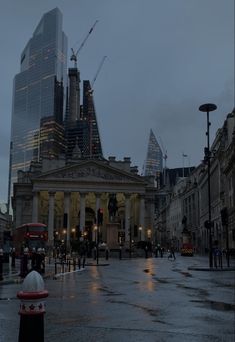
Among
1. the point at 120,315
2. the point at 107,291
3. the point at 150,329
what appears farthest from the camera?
the point at 107,291

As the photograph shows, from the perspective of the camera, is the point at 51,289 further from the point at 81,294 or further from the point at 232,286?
the point at 232,286

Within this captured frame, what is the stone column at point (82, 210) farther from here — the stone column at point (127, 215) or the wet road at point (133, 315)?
the wet road at point (133, 315)

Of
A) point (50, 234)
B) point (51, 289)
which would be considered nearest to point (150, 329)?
point (51, 289)

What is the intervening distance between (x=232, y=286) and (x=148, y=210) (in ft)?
365

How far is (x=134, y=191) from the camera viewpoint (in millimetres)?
122125

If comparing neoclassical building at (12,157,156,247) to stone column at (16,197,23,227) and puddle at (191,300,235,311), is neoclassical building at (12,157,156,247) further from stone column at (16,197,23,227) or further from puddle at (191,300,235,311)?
puddle at (191,300,235,311)

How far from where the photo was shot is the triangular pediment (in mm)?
120250

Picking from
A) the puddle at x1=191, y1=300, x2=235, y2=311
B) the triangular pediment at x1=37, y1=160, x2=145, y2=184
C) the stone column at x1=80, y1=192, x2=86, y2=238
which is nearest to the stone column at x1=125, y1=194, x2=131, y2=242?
the triangular pediment at x1=37, y1=160, x2=145, y2=184

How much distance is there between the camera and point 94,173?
122 m

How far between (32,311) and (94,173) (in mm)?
116856

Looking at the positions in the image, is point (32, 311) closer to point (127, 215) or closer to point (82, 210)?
point (82, 210)

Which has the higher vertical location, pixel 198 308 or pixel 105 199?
pixel 105 199

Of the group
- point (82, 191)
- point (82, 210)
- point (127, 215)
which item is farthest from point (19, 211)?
point (127, 215)

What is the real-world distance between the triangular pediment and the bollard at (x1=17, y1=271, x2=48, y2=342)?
11524 cm
